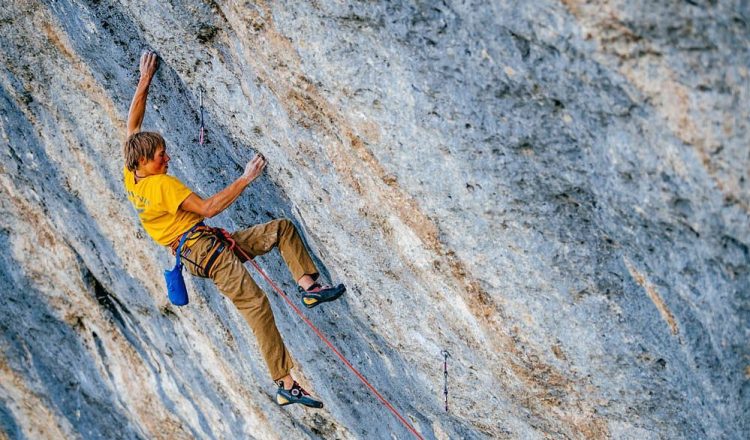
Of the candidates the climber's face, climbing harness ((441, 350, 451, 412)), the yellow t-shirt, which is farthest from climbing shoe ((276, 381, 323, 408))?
the climber's face

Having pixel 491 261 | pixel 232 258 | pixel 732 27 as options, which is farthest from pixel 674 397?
pixel 232 258

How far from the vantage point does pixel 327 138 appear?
5051 millimetres

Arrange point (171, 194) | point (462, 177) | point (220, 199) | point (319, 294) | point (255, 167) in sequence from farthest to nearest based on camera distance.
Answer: point (319, 294), point (255, 167), point (171, 194), point (220, 199), point (462, 177)

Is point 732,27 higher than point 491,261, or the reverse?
point 732,27

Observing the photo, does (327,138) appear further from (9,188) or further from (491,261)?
(9,188)

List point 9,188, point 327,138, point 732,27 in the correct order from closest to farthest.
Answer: point 732,27, point 327,138, point 9,188

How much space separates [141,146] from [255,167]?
0.80m

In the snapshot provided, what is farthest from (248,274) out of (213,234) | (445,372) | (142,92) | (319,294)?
(445,372)

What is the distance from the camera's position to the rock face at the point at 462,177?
356cm

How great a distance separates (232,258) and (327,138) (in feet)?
4.19

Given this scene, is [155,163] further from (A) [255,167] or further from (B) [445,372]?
(B) [445,372]

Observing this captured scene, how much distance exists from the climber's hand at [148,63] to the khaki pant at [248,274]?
130 cm

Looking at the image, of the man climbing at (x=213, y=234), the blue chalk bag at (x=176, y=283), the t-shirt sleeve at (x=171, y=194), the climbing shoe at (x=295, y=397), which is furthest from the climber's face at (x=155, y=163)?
the climbing shoe at (x=295, y=397)

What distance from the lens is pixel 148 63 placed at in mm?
5785
